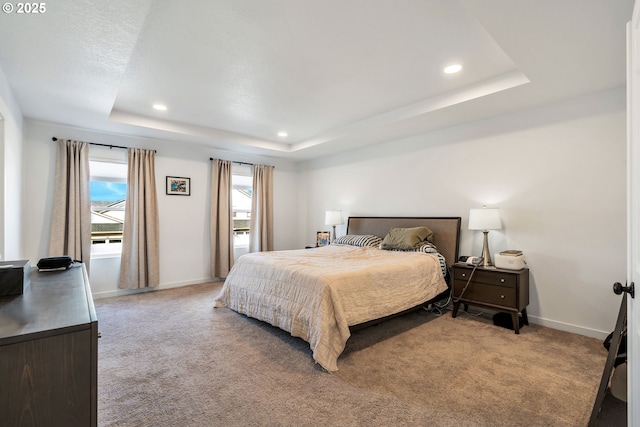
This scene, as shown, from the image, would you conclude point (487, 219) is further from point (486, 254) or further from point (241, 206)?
point (241, 206)

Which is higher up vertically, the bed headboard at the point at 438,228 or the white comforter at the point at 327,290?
the bed headboard at the point at 438,228

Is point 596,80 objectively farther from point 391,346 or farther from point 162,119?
point 162,119

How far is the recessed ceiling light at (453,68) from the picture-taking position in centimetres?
281

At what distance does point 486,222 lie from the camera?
3.42m

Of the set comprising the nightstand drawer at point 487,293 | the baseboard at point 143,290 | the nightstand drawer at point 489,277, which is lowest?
the baseboard at point 143,290

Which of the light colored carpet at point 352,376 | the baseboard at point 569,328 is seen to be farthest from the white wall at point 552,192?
the light colored carpet at point 352,376

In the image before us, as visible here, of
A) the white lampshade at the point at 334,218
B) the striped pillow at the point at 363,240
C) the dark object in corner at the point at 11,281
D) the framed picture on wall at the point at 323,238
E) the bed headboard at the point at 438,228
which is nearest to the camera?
the dark object in corner at the point at 11,281

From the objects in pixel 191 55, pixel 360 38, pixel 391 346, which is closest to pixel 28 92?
pixel 191 55

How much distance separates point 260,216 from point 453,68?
13.8ft

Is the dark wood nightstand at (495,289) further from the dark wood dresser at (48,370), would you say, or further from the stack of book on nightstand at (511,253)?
the dark wood dresser at (48,370)

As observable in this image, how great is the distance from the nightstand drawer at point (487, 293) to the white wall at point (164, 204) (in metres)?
3.89

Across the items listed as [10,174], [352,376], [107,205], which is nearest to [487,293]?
[352,376]

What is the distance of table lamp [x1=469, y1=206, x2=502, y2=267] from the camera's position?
3.39m

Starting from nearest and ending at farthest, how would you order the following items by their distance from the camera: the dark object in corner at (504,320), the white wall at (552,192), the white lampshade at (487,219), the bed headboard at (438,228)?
the white wall at (552,192) → the dark object in corner at (504,320) → the white lampshade at (487,219) → the bed headboard at (438,228)
